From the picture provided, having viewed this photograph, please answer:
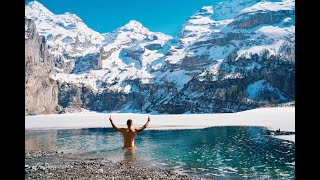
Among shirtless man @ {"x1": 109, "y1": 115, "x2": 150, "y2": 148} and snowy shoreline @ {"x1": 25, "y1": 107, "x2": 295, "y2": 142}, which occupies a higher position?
shirtless man @ {"x1": 109, "y1": 115, "x2": 150, "y2": 148}

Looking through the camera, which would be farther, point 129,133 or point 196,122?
point 196,122

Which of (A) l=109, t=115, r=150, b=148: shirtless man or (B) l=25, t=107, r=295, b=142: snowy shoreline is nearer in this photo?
(A) l=109, t=115, r=150, b=148: shirtless man

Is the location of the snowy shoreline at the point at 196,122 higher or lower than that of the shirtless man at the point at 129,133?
lower

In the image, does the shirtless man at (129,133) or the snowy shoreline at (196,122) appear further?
the snowy shoreline at (196,122)

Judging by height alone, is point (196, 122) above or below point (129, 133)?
below
